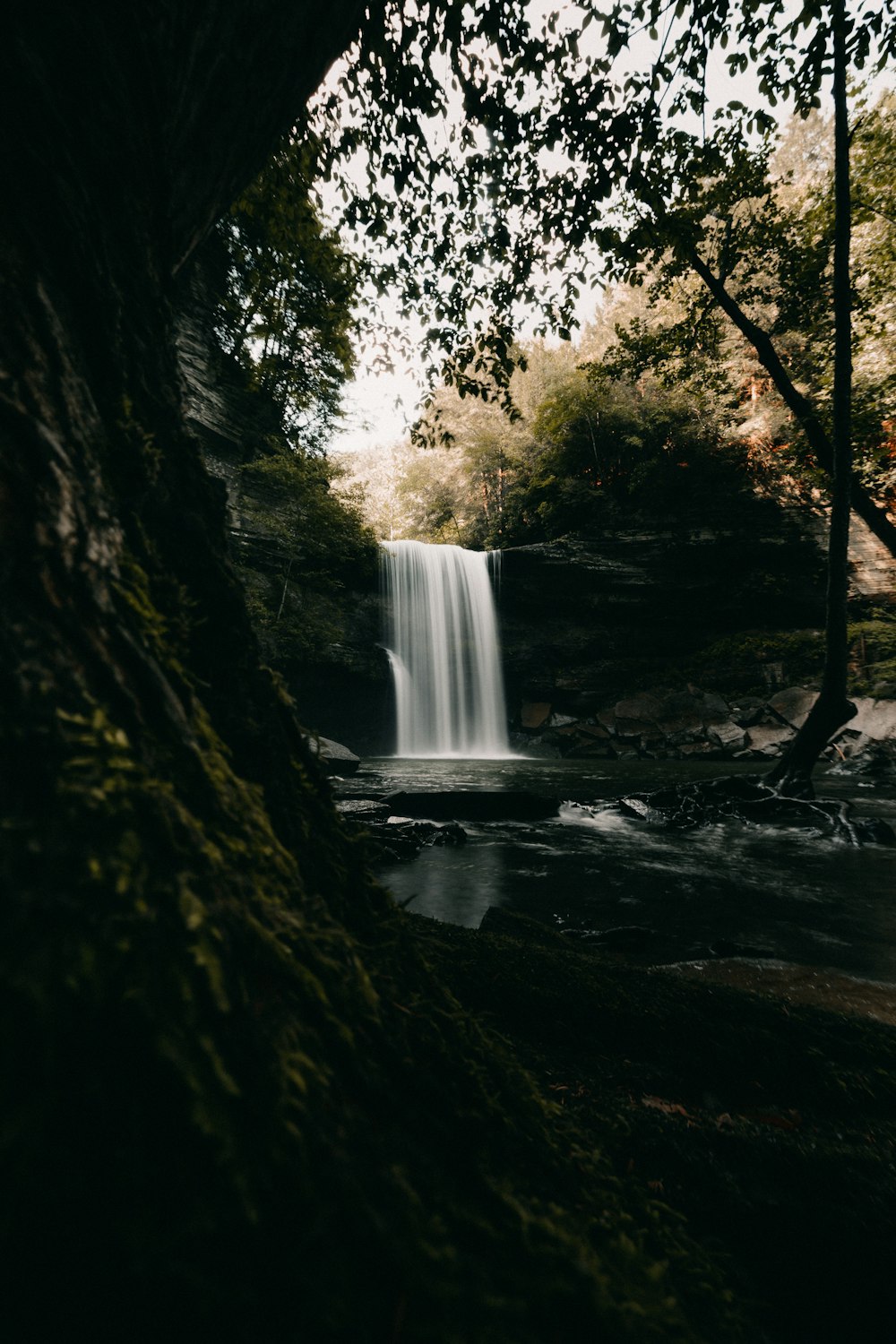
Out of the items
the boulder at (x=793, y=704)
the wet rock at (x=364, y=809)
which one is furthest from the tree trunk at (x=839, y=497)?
the boulder at (x=793, y=704)

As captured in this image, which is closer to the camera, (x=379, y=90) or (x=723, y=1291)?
(x=723, y=1291)

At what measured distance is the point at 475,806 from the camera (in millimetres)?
9305

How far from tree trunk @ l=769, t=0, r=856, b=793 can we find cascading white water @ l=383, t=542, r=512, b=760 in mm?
15155

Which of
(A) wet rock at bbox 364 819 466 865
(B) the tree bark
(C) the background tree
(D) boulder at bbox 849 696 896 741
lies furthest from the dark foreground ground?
(D) boulder at bbox 849 696 896 741

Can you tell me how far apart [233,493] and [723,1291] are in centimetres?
2063

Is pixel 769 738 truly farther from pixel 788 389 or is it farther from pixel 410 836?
pixel 410 836

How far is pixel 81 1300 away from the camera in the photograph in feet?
1.24

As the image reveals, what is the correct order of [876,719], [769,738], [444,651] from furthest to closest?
[444,651] → [769,738] → [876,719]

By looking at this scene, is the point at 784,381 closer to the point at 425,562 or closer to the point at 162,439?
the point at 162,439

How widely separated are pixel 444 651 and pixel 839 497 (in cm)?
1754

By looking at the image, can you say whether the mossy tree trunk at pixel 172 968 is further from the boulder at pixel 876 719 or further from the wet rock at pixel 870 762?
the boulder at pixel 876 719

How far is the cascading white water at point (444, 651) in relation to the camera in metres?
23.5

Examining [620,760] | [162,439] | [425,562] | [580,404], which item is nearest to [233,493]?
[425,562]

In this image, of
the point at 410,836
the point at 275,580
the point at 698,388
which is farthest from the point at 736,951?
the point at 275,580
